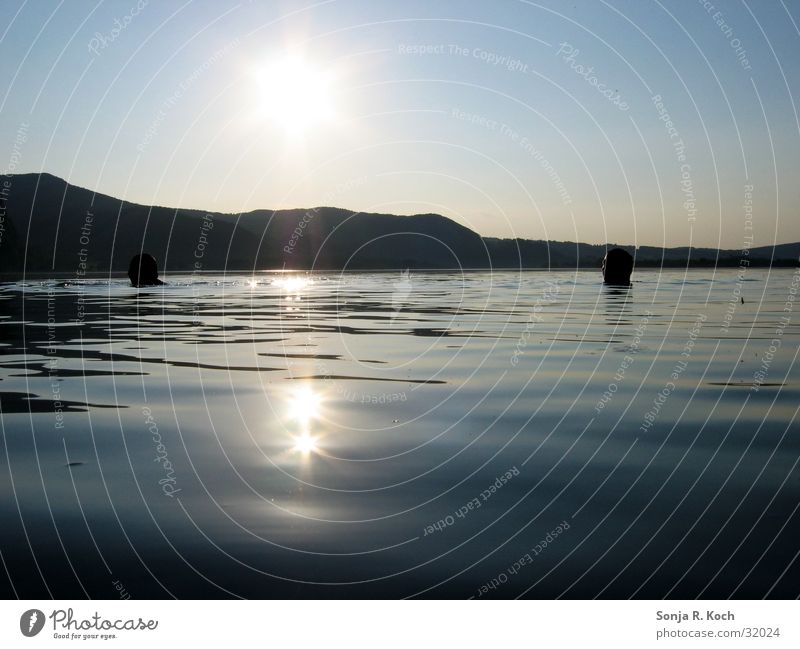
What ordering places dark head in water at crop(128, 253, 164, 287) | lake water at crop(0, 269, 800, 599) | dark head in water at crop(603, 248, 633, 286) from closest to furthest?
lake water at crop(0, 269, 800, 599) < dark head in water at crop(603, 248, 633, 286) < dark head in water at crop(128, 253, 164, 287)

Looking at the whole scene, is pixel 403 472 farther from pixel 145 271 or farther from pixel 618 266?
pixel 145 271

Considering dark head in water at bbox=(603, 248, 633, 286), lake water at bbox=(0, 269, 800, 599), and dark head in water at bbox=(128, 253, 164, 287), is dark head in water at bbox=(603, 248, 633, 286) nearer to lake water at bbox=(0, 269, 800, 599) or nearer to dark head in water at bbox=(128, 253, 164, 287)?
dark head in water at bbox=(128, 253, 164, 287)

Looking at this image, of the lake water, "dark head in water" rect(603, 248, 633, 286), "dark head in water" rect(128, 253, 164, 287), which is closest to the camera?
the lake water

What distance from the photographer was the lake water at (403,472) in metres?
5.99

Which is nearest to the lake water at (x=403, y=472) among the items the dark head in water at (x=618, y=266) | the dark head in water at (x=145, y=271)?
the dark head in water at (x=618, y=266)

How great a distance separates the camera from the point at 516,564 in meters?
6.13

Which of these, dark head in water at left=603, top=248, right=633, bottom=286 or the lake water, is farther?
dark head in water at left=603, top=248, right=633, bottom=286

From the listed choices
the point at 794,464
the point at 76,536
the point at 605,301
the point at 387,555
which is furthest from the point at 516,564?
the point at 605,301

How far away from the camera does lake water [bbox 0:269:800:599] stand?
5.99m

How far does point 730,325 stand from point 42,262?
184389 millimetres

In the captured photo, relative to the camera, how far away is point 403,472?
8625 millimetres

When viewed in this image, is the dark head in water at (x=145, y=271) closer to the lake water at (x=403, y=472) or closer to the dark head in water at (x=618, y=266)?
the dark head in water at (x=618, y=266)

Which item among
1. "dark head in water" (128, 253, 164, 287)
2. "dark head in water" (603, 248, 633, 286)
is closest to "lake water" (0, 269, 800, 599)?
"dark head in water" (603, 248, 633, 286)

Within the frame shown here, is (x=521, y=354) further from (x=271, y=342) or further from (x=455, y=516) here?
(x=455, y=516)
